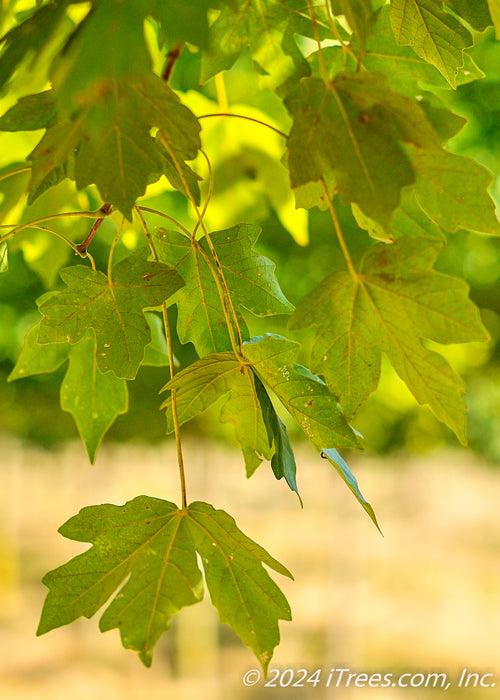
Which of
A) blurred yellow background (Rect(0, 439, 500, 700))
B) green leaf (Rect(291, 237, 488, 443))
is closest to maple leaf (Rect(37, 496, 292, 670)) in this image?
green leaf (Rect(291, 237, 488, 443))

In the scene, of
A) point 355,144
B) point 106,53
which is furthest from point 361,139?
point 106,53

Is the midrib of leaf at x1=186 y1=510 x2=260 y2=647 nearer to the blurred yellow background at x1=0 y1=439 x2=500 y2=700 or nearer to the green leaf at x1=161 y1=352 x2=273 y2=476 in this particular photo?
the green leaf at x1=161 y1=352 x2=273 y2=476

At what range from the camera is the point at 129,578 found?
15.2 inches

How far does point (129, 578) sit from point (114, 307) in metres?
0.15

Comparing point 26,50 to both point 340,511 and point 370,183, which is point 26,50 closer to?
point 370,183

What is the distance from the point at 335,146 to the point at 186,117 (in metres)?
0.06

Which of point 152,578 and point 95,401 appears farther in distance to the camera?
point 95,401

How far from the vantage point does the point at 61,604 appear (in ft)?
1.24

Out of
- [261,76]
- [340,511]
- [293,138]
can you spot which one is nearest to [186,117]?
[293,138]

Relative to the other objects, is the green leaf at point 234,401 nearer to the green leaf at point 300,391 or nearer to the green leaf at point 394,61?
the green leaf at point 300,391

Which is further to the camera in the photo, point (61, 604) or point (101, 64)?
point (61, 604)

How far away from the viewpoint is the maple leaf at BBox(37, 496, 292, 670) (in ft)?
1.23

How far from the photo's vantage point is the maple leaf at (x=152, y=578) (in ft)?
1.23

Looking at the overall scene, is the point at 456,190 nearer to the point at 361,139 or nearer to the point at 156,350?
the point at 361,139
